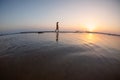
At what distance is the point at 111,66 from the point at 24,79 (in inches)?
149

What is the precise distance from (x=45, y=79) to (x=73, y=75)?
3.48 feet

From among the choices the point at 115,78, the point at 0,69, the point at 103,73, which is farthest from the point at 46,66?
the point at 115,78

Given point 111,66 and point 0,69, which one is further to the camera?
point 111,66

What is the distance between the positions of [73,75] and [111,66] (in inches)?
80.8

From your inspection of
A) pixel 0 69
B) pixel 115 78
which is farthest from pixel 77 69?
pixel 0 69

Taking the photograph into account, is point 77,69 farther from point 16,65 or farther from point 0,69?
point 0,69

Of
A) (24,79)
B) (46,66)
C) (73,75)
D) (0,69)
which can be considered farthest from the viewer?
(46,66)

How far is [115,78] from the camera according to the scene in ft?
16.1

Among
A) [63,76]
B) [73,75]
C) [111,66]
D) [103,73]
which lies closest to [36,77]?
[63,76]

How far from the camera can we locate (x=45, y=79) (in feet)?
15.8

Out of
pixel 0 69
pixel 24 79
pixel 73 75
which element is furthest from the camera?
pixel 0 69

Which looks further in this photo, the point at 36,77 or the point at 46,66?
the point at 46,66

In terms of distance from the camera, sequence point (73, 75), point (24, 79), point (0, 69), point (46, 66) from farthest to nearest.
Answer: point (46, 66), point (0, 69), point (73, 75), point (24, 79)

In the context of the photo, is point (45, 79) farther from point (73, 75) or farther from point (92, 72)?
point (92, 72)
